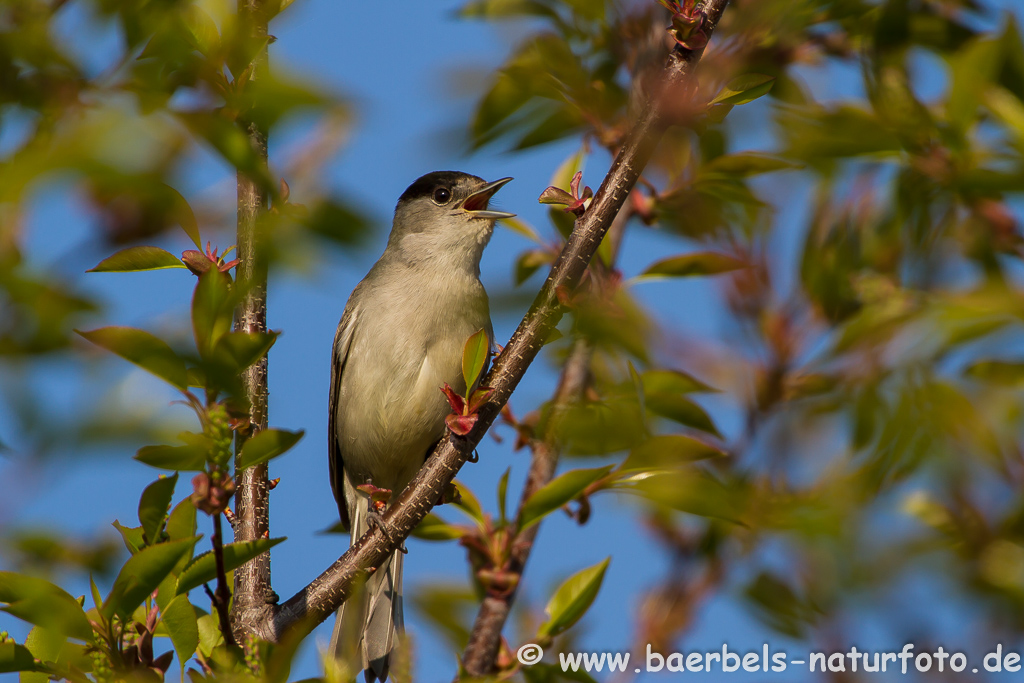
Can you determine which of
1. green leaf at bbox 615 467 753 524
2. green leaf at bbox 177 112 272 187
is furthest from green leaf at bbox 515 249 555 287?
green leaf at bbox 177 112 272 187

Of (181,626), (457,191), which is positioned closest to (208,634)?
(181,626)

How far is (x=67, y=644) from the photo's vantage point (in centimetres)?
225

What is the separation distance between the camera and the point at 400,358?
5.56m

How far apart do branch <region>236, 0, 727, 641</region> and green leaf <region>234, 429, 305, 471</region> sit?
67cm

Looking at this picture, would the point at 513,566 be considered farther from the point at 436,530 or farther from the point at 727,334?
the point at 727,334

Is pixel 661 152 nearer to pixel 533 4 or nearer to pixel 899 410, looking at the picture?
pixel 899 410

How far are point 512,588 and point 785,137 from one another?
9.26 feet

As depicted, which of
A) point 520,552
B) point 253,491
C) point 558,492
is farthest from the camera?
point 520,552

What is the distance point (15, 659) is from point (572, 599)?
1.76 meters

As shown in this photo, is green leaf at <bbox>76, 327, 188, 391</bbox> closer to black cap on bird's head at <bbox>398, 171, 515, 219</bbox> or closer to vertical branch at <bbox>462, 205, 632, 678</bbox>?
vertical branch at <bbox>462, 205, 632, 678</bbox>

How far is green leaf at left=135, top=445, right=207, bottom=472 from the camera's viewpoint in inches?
62.6

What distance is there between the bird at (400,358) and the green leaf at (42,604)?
10.1ft

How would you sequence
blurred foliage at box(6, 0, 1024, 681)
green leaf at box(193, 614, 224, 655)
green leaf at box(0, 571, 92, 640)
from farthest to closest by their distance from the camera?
green leaf at box(193, 614, 224, 655), green leaf at box(0, 571, 92, 640), blurred foliage at box(6, 0, 1024, 681)

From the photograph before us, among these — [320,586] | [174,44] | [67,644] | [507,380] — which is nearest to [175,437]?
[174,44]
